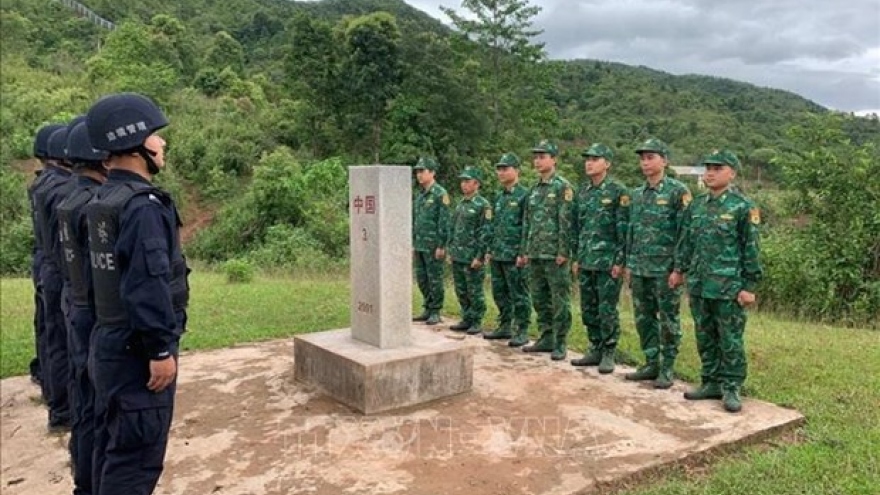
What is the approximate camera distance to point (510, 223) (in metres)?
6.69

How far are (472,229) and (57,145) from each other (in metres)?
3.76

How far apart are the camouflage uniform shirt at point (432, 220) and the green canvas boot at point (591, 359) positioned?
2.13 metres

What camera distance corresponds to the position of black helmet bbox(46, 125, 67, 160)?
4.92 meters

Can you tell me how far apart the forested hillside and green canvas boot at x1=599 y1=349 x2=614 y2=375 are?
20.5 ft

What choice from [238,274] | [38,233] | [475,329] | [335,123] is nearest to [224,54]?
[335,123]

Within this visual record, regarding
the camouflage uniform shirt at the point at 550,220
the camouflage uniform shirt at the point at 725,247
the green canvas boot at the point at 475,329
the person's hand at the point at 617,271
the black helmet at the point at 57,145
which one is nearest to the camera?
the camouflage uniform shirt at the point at 725,247

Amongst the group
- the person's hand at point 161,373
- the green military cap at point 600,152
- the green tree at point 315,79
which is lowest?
the person's hand at point 161,373

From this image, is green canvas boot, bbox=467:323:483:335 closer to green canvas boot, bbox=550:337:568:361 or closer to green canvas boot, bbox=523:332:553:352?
green canvas boot, bbox=523:332:553:352

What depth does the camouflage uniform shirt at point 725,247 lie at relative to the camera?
15.8ft

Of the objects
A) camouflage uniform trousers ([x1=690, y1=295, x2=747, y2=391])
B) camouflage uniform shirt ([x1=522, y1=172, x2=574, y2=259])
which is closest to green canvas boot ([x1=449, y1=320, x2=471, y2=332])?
camouflage uniform shirt ([x1=522, y1=172, x2=574, y2=259])

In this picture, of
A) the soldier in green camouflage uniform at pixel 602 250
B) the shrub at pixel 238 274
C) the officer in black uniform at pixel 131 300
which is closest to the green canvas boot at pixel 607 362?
the soldier in green camouflage uniform at pixel 602 250

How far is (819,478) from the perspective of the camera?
378cm

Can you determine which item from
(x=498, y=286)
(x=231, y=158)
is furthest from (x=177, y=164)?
(x=498, y=286)

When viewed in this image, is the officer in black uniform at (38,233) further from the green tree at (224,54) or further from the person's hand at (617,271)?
the green tree at (224,54)
